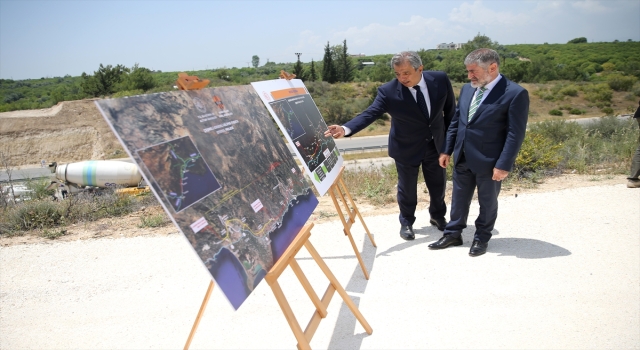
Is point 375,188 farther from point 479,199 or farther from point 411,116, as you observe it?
point 479,199

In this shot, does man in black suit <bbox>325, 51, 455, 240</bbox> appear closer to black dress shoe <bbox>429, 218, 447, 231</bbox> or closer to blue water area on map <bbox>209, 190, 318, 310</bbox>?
black dress shoe <bbox>429, 218, 447, 231</bbox>

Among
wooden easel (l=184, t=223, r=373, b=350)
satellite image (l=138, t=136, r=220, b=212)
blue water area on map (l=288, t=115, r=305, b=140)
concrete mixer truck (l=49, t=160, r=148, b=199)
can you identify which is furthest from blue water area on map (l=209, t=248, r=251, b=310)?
concrete mixer truck (l=49, t=160, r=148, b=199)

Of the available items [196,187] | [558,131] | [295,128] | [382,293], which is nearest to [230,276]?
[196,187]

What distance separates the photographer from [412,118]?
189 inches

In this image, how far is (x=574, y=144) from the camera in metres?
10.2

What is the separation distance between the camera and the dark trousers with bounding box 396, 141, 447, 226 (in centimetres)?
506

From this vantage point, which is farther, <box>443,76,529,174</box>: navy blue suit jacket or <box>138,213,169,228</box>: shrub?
<box>138,213,169,228</box>: shrub

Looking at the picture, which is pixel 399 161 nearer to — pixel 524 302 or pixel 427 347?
pixel 524 302

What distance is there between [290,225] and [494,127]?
238 centimetres

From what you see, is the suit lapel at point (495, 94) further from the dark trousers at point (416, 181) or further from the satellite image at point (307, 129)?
the satellite image at point (307, 129)

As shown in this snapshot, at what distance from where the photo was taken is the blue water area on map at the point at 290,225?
8.87ft

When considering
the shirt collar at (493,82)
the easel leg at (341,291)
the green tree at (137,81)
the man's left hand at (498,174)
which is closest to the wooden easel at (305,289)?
the easel leg at (341,291)

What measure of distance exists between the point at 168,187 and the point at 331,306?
2.22 metres

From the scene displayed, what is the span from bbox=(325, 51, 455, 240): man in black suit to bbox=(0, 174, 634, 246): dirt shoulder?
4.53 ft
